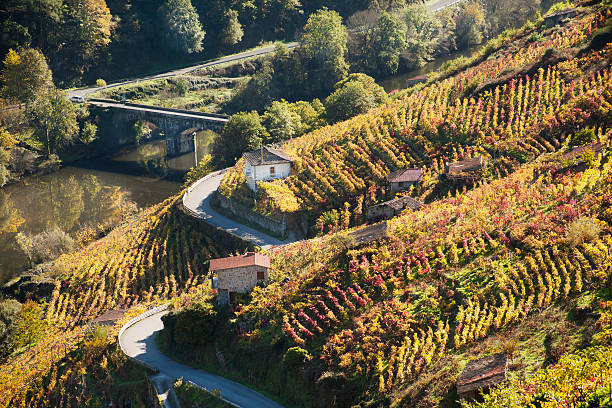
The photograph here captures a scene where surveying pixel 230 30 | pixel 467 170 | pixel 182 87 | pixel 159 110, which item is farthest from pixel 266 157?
pixel 230 30

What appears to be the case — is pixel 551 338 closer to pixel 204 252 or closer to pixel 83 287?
pixel 204 252

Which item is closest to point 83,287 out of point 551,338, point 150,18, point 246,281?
point 246,281

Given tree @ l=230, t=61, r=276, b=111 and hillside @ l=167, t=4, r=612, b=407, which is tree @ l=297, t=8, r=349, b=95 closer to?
tree @ l=230, t=61, r=276, b=111

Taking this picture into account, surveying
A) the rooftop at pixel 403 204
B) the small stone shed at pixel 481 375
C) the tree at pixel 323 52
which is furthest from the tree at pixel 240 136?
the small stone shed at pixel 481 375

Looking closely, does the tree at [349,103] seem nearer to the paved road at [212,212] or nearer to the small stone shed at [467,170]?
the paved road at [212,212]

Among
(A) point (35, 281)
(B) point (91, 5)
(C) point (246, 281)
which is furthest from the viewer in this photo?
(B) point (91, 5)

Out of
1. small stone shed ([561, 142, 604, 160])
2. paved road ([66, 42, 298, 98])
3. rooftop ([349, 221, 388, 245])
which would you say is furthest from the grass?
paved road ([66, 42, 298, 98])
